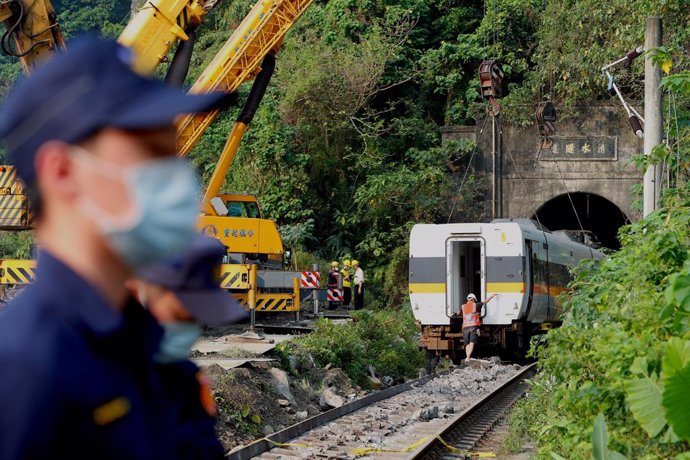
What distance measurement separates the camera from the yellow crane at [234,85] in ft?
56.2

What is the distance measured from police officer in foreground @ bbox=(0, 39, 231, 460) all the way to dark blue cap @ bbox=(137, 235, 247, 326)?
3.1 inches

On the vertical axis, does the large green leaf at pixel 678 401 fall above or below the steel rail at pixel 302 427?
above

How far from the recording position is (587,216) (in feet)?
115

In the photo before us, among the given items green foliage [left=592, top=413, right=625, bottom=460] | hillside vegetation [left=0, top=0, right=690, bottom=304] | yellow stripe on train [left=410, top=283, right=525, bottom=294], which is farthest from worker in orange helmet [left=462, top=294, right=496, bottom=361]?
green foliage [left=592, top=413, right=625, bottom=460]

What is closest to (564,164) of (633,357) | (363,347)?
(363,347)

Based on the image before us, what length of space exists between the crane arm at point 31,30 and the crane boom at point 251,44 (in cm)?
489

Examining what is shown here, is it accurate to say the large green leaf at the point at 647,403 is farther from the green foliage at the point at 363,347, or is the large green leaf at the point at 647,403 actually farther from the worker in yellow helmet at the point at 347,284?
the worker in yellow helmet at the point at 347,284

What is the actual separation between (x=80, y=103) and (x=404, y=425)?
1018cm

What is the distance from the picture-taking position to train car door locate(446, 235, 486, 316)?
1864 centimetres

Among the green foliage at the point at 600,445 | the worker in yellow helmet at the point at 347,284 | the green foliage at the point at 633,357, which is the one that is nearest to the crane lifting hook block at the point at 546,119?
the worker in yellow helmet at the point at 347,284

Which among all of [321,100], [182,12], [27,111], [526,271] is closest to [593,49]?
[321,100]

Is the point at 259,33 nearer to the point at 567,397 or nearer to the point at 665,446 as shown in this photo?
the point at 567,397

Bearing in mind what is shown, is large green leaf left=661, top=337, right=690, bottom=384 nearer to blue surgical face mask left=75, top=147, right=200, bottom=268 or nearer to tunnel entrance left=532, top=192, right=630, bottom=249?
blue surgical face mask left=75, top=147, right=200, bottom=268

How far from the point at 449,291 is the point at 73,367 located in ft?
57.2
